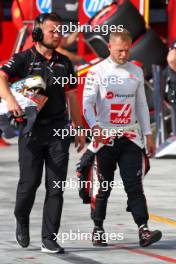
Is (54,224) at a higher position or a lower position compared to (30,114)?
lower

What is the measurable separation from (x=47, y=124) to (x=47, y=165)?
33 cm

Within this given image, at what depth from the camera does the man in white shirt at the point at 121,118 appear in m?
9.27

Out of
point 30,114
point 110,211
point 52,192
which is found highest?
point 30,114

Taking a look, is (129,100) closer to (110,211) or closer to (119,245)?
(119,245)

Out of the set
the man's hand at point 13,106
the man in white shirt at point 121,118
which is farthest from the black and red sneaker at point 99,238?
the man's hand at point 13,106

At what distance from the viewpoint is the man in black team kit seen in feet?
29.4

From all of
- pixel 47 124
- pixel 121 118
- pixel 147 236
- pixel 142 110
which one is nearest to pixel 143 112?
pixel 142 110

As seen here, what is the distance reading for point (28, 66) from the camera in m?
8.97

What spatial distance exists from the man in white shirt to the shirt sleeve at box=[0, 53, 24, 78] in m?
0.64

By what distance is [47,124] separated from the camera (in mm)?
9000

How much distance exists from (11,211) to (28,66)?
2.84 meters

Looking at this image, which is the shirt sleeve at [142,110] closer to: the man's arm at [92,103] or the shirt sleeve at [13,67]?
the man's arm at [92,103]

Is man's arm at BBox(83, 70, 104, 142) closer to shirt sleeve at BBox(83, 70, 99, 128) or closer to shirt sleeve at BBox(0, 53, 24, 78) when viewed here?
shirt sleeve at BBox(83, 70, 99, 128)

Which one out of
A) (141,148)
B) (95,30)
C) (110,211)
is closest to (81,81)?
(95,30)
